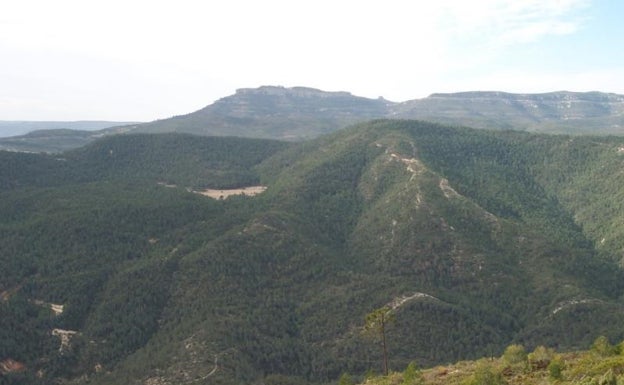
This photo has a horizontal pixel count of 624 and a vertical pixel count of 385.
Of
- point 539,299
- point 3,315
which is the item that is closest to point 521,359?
point 539,299

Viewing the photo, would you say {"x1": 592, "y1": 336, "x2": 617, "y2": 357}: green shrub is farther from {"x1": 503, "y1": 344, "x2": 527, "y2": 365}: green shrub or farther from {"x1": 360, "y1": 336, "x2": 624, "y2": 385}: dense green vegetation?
{"x1": 503, "y1": 344, "x2": 527, "y2": 365}: green shrub

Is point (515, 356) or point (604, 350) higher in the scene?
point (604, 350)

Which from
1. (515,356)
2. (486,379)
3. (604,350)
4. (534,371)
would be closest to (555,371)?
(486,379)

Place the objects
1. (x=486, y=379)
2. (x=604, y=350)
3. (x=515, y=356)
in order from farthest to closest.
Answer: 1. (x=515, y=356)
2. (x=604, y=350)
3. (x=486, y=379)

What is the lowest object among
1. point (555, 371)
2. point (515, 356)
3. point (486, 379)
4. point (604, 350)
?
point (515, 356)

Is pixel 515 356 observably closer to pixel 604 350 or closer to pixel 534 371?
pixel 534 371

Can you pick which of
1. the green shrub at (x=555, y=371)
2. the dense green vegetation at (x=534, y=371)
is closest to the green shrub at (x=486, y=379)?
the dense green vegetation at (x=534, y=371)

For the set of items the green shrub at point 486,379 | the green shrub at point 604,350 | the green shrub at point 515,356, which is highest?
the green shrub at point 486,379

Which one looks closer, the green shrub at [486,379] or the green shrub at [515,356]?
the green shrub at [486,379]

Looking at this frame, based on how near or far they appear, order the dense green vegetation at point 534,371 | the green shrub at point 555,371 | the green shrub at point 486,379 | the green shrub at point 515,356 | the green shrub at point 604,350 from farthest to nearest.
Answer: the green shrub at point 515,356
the green shrub at point 604,350
the green shrub at point 486,379
the green shrub at point 555,371
the dense green vegetation at point 534,371

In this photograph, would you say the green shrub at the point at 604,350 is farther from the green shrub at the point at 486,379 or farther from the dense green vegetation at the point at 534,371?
the green shrub at the point at 486,379

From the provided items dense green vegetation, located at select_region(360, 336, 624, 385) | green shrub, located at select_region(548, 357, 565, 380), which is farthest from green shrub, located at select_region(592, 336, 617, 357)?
green shrub, located at select_region(548, 357, 565, 380)

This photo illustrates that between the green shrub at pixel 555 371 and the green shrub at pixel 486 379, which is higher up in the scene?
the green shrub at pixel 555 371

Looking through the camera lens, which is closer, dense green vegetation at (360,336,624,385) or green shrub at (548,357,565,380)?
dense green vegetation at (360,336,624,385)
